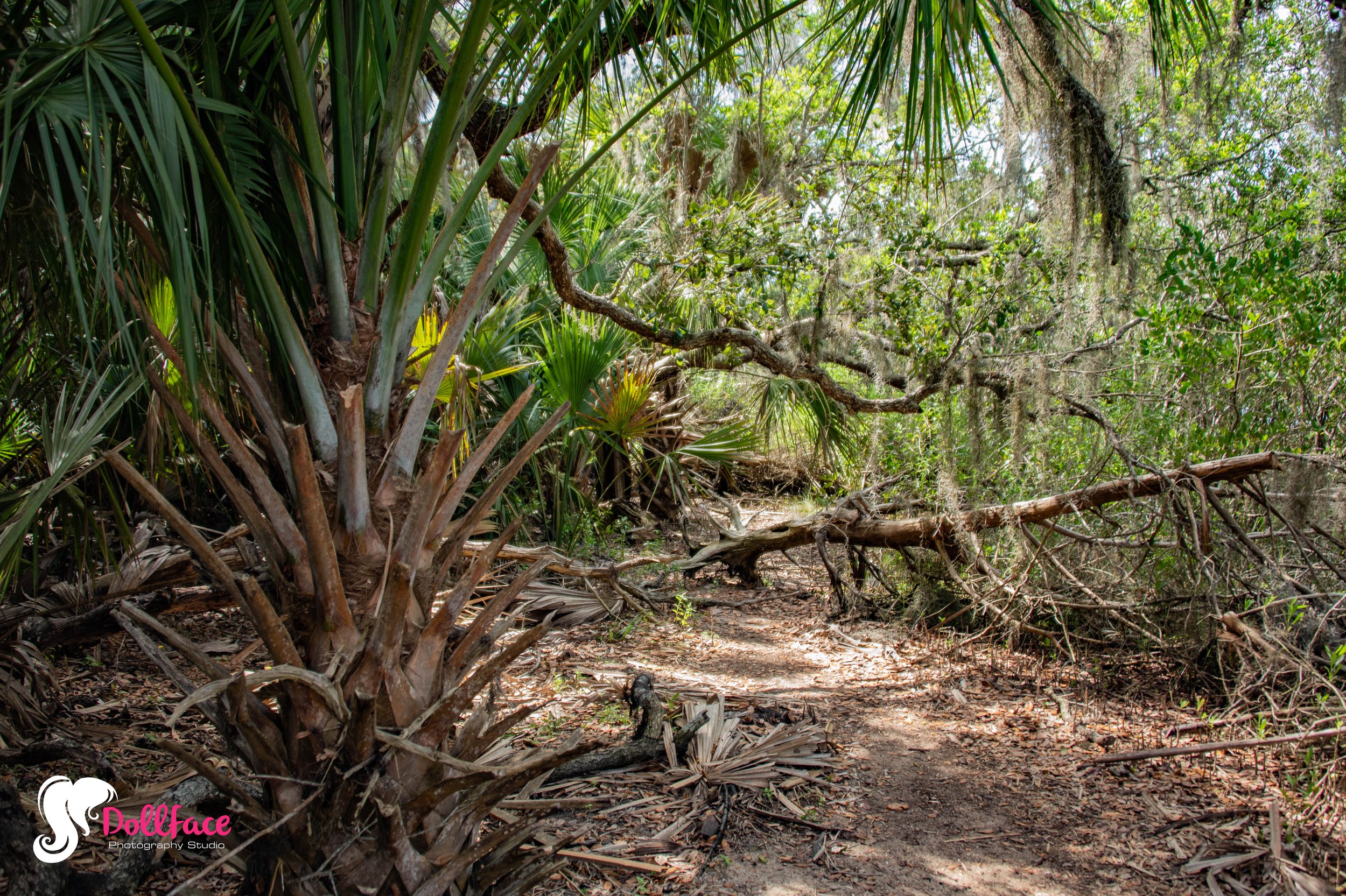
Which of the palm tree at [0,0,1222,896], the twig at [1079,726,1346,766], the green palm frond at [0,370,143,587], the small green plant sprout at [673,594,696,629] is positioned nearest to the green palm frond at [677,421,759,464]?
the small green plant sprout at [673,594,696,629]

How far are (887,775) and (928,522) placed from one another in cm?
230

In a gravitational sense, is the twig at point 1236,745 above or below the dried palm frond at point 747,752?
above

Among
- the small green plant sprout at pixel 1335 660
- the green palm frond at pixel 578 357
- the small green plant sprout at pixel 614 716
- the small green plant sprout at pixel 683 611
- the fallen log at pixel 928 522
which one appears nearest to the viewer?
the small green plant sprout at pixel 1335 660

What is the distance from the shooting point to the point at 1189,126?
562 cm

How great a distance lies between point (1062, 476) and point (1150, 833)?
2.54 m

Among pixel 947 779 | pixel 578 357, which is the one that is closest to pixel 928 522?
pixel 947 779

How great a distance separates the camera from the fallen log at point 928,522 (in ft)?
12.8

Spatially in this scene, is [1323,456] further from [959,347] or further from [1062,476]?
[959,347]

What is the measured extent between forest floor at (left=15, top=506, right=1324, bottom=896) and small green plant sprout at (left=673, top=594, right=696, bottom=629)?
417mm

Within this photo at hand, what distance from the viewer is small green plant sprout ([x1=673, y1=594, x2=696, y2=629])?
561 cm

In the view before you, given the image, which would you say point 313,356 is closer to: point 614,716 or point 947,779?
point 614,716

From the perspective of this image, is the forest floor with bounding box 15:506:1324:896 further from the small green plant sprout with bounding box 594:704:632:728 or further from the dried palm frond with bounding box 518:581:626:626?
the dried palm frond with bounding box 518:581:626:626
